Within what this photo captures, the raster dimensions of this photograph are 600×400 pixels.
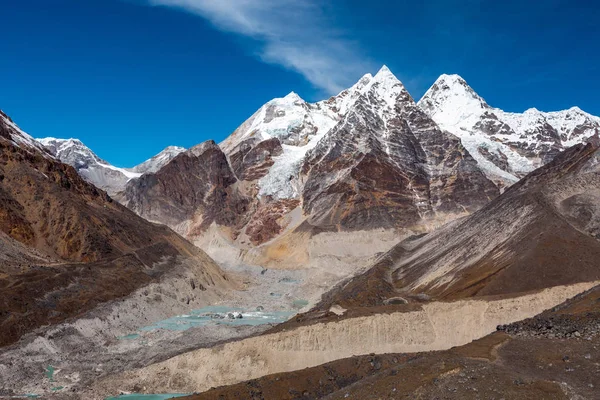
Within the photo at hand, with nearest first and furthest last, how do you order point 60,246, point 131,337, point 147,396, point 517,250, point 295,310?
point 147,396
point 517,250
point 131,337
point 60,246
point 295,310

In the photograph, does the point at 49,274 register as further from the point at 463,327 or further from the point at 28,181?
the point at 463,327

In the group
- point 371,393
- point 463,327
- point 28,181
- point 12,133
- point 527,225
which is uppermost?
point 12,133

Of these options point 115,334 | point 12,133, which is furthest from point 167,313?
point 12,133

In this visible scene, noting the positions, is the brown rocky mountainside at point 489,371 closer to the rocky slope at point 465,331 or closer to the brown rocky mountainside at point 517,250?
the rocky slope at point 465,331

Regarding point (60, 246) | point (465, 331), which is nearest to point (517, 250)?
point (465, 331)

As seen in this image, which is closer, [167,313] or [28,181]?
[167,313]

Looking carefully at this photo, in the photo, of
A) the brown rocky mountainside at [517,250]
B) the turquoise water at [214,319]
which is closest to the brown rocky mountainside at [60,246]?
the turquoise water at [214,319]

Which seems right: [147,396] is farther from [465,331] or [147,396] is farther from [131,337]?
[465,331]

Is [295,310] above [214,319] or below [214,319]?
above
